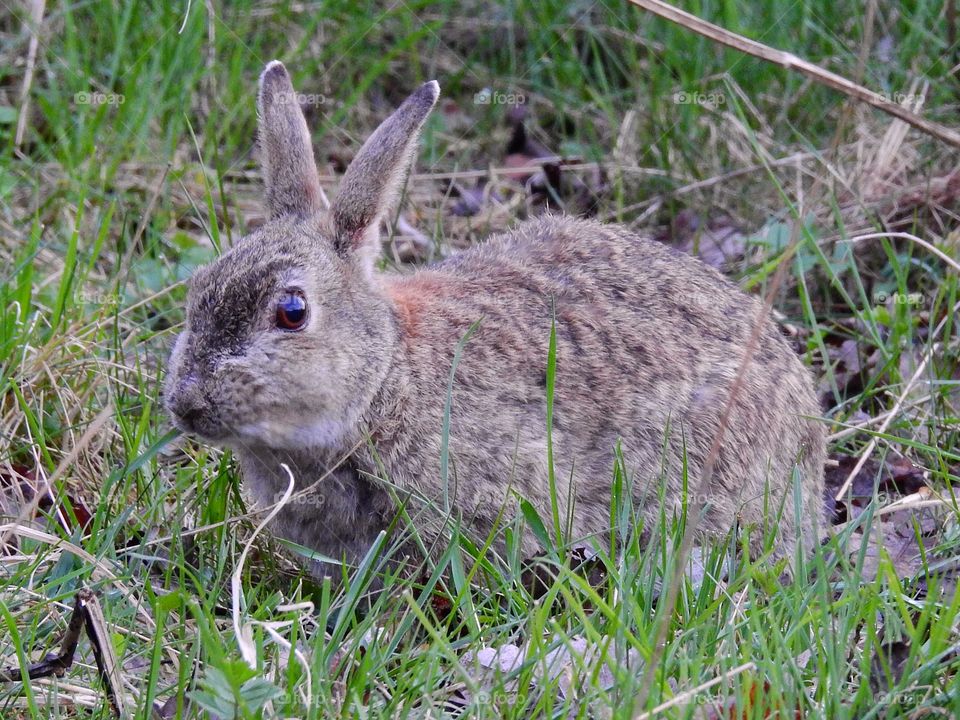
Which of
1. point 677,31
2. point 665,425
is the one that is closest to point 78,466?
point 665,425

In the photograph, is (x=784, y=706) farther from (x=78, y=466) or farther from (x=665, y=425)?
(x=78, y=466)

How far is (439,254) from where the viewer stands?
6.18 meters

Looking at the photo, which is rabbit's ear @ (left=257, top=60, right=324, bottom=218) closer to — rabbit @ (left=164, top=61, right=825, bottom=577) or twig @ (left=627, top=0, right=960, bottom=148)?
rabbit @ (left=164, top=61, right=825, bottom=577)

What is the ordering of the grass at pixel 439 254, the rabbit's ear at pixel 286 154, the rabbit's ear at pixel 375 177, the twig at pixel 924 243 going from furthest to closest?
the twig at pixel 924 243 < the rabbit's ear at pixel 286 154 < the rabbit's ear at pixel 375 177 < the grass at pixel 439 254

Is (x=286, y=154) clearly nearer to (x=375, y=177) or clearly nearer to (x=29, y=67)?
(x=375, y=177)

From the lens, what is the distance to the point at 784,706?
2963mm

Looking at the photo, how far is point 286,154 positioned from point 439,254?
69.0 inches

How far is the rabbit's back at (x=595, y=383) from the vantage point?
4.30 metres

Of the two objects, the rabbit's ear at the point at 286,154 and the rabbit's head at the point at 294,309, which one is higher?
the rabbit's ear at the point at 286,154

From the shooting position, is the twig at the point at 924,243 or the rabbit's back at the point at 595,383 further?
the twig at the point at 924,243

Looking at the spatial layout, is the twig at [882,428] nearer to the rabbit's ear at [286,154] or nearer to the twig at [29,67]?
the rabbit's ear at [286,154]

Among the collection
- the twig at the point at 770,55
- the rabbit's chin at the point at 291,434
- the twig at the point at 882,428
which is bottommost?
the twig at the point at 882,428

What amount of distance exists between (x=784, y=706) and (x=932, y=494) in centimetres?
159

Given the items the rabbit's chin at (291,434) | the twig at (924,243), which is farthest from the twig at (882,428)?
the rabbit's chin at (291,434)
